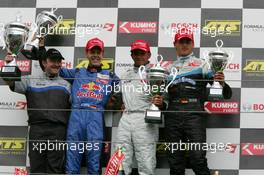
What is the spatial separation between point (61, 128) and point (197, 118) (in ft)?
2.56

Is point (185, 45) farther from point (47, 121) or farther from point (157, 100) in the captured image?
point (47, 121)

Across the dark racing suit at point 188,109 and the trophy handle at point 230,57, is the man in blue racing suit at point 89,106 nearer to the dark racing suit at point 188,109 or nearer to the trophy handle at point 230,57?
the dark racing suit at point 188,109

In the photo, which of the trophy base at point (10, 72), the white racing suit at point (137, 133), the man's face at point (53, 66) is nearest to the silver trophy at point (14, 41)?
the trophy base at point (10, 72)

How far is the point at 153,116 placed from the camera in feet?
11.1

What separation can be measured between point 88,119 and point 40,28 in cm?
67

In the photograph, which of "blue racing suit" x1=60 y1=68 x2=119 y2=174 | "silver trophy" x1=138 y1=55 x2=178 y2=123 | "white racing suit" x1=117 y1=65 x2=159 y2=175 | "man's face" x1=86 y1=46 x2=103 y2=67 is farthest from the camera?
"man's face" x1=86 y1=46 x2=103 y2=67

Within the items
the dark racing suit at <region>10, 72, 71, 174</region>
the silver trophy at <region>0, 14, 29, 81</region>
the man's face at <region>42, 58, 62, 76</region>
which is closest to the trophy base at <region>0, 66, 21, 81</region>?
the silver trophy at <region>0, 14, 29, 81</region>

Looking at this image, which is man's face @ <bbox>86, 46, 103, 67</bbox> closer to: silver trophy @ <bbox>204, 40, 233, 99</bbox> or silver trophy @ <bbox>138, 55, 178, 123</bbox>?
silver trophy @ <bbox>138, 55, 178, 123</bbox>

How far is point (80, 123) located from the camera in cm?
359

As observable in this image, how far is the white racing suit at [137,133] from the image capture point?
3.47 meters

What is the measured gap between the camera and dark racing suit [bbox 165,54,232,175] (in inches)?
135

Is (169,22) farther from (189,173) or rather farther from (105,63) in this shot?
(189,173)

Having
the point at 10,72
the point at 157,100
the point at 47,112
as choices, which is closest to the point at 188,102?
the point at 157,100

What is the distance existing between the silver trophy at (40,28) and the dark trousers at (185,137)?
921 mm
